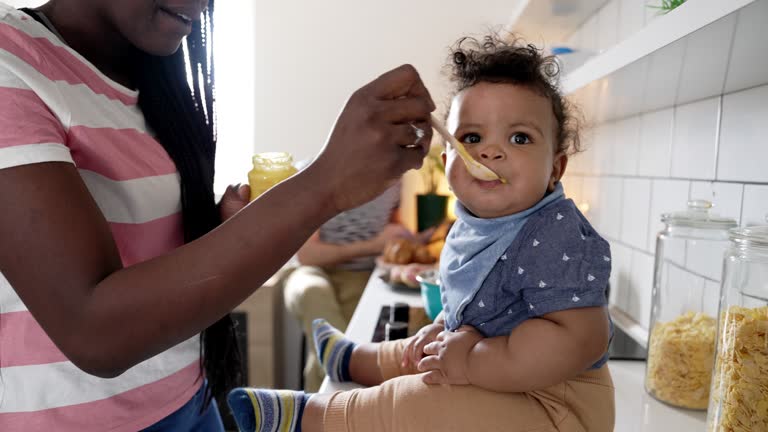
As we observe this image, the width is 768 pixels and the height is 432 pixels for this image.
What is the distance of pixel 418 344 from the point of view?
2.62ft

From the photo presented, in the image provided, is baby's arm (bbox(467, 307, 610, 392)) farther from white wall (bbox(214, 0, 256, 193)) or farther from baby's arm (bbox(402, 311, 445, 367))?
white wall (bbox(214, 0, 256, 193))

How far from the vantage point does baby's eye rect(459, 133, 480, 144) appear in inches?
29.9

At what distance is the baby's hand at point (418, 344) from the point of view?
80 cm

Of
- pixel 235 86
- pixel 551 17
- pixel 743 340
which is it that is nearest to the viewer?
pixel 743 340

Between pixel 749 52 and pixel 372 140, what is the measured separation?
0.54 m

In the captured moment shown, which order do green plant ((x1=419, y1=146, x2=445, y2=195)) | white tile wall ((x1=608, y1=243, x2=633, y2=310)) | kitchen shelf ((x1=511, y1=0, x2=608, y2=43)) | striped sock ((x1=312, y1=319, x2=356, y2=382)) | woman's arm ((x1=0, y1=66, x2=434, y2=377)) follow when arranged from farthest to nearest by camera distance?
green plant ((x1=419, y1=146, x2=445, y2=195)), kitchen shelf ((x1=511, y1=0, x2=608, y2=43)), white tile wall ((x1=608, y1=243, x2=633, y2=310)), striped sock ((x1=312, y1=319, x2=356, y2=382)), woman's arm ((x1=0, y1=66, x2=434, y2=377))

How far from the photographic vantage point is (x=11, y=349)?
593 mm

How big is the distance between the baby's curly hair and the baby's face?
0.02 metres

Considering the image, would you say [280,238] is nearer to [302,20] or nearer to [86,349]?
[86,349]

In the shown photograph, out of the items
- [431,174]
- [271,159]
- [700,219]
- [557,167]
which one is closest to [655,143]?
[700,219]

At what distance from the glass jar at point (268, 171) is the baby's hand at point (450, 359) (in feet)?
1.03

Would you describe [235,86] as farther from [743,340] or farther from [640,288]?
[743,340]

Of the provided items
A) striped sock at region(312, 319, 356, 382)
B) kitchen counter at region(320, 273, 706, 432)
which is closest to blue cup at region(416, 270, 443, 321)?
kitchen counter at region(320, 273, 706, 432)

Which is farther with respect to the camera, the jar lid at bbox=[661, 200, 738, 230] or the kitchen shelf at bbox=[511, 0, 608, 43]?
the kitchen shelf at bbox=[511, 0, 608, 43]
